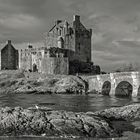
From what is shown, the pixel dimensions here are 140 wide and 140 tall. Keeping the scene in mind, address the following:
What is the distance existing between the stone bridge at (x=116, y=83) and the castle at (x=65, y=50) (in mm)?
15177

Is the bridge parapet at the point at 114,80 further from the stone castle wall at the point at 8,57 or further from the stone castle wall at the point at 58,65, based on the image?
the stone castle wall at the point at 8,57

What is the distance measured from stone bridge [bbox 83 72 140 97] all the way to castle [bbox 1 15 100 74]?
15.2 metres

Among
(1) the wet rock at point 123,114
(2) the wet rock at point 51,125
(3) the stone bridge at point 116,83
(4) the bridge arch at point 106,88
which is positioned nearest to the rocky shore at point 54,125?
(2) the wet rock at point 51,125

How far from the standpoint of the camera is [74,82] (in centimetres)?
8756

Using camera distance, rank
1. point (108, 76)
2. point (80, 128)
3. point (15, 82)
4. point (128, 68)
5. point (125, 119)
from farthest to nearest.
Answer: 1. point (128, 68)
2. point (15, 82)
3. point (108, 76)
4. point (125, 119)
5. point (80, 128)

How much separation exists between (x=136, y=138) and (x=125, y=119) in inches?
332

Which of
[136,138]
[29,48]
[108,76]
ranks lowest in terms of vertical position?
[136,138]

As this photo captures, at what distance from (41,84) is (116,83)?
78.0 feet

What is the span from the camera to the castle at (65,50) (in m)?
102

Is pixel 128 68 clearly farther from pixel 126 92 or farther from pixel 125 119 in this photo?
pixel 125 119

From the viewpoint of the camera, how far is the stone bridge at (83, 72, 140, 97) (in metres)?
67.4

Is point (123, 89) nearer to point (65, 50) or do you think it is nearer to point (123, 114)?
point (65, 50)

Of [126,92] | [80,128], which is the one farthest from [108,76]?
[80,128]

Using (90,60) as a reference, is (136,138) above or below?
below
